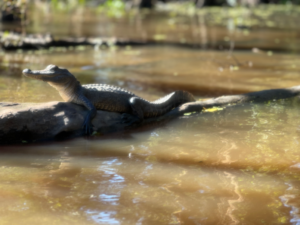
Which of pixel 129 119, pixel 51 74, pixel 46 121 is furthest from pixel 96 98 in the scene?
pixel 46 121

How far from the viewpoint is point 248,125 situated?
535 centimetres

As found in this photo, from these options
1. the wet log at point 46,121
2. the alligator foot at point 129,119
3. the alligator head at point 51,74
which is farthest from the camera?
the alligator foot at point 129,119

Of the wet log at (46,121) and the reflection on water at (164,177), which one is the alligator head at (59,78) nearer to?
the wet log at (46,121)

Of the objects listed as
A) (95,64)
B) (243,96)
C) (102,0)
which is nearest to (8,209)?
(243,96)

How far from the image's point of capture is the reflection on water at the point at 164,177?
10.3ft

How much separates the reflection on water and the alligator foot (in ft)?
0.84

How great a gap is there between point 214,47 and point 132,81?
4957mm

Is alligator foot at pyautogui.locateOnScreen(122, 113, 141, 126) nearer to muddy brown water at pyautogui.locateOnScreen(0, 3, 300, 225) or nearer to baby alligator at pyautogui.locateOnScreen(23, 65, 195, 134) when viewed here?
baby alligator at pyautogui.locateOnScreen(23, 65, 195, 134)

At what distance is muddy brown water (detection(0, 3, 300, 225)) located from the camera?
3.14 meters

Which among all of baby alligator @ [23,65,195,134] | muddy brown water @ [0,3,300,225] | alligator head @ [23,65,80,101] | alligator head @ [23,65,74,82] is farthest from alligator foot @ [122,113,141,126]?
alligator head @ [23,65,74,82]

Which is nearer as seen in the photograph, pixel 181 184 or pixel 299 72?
pixel 181 184

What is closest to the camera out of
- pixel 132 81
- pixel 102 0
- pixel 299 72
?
pixel 132 81

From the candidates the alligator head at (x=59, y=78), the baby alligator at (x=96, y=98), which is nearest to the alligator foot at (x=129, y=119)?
the baby alligator at (x=96, y=98)

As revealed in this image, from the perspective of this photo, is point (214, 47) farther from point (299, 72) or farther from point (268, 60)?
point (299, 72)
